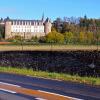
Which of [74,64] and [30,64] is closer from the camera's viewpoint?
[74,64]

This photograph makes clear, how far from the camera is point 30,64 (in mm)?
32375

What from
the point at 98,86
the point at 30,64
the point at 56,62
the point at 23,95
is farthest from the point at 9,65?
the point at 23,95

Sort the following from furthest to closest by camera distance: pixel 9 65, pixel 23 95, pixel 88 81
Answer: pixel 9 65, pixel 88 81, pixel 23 95

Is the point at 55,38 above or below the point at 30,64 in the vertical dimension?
above

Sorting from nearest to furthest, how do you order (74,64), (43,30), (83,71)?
(83,71) → (74,64) → (43,30)

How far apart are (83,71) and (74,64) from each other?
2.64 meters

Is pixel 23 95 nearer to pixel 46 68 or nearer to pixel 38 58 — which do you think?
pixel 46 68

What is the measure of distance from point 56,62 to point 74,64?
9.09 feet

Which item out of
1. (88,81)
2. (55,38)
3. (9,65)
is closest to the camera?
→ (88,81)

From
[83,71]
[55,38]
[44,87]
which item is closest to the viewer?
[44,87]

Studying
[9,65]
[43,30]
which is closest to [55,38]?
[43,30]

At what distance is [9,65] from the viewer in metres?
33.6

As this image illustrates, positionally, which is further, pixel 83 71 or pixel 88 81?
pixel 83 71

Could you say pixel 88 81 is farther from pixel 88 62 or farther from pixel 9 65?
pixel 9 65
